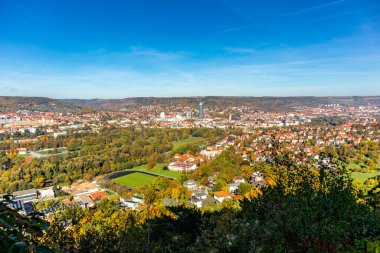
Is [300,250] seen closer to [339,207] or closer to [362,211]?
[339,207]

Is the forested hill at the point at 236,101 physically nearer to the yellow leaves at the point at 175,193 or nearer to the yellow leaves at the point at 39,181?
the yellow leaves at the point at 175,193

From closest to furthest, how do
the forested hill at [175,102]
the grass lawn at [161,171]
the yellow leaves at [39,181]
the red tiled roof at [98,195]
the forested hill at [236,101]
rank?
the red tiled roof at [98,195] → the yellow leaves at [39,181] → the grass lawn at [161,171] → the forested hill at [175,102] → the forested hill at [236,101]

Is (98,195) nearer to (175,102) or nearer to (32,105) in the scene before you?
(32,105)

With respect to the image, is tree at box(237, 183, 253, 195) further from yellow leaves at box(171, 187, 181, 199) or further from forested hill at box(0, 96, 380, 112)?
forested hill at box(0, 96, 380, 112)

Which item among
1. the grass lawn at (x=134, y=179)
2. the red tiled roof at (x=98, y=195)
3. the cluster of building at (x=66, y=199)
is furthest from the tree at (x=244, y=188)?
the red tiled roof at (x=98, y=195)

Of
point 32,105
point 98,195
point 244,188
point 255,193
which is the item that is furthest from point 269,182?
point 32,105

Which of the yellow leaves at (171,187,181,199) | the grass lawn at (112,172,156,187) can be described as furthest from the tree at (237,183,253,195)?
the grass lawn at (112,172,156,187)
